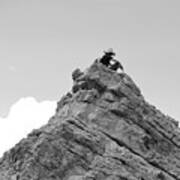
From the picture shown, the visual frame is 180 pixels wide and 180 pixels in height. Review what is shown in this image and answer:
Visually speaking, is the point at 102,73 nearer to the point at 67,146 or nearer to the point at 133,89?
the point at 133,89

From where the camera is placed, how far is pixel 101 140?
44.8 m

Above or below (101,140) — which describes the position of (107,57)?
above

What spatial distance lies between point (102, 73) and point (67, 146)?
941 centimetres

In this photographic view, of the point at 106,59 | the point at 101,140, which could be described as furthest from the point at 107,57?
the point at 101,140

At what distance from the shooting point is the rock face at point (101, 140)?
42594 mm

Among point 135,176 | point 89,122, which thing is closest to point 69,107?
point 89,122

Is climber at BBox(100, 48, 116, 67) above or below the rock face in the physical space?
above

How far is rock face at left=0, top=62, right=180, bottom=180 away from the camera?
4259 cm

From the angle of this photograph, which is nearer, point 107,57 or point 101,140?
point 101,140

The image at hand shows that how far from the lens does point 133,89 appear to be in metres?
49.6

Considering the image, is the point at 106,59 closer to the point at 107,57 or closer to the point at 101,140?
the point at 107,57

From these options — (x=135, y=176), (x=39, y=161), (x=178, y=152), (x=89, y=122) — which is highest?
(x=178, y=152)

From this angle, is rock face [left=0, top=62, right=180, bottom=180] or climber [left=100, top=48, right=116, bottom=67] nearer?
rock face [left=0, top=62, right=180, bottom=180]

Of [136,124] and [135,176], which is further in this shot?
[136,124]
